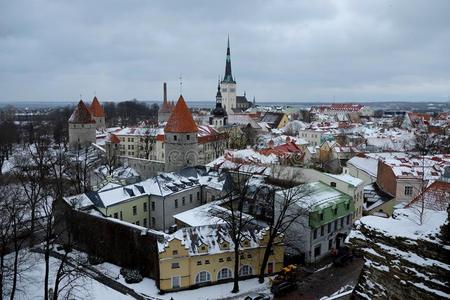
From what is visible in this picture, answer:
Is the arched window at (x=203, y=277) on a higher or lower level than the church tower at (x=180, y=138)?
lower

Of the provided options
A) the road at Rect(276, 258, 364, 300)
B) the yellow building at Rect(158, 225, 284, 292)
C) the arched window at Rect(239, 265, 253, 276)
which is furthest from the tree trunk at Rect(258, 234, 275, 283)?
the road at Rect(276, 258, 364, 300)

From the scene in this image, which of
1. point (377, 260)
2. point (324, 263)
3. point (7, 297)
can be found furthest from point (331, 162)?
point (377, 260)

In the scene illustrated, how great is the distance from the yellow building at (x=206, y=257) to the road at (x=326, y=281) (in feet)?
8.06

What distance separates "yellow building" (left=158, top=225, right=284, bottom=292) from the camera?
2030cm

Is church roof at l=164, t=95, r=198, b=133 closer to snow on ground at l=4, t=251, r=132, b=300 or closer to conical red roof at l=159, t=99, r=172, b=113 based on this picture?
snow on ground at l=4, t=251, r=132, b=300

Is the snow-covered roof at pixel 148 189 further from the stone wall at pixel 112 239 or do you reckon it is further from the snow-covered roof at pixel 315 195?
the snow-covered roof at pixel 315 195

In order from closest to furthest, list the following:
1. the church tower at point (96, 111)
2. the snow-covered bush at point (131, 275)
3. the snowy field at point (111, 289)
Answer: the snowy field at point (111, 289), the snow-covered bush at point (131, 275), the church tower at point (96, 111)

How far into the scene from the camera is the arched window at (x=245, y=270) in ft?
71.8

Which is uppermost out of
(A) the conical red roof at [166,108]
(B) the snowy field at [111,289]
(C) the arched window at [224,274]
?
(A) the conical red roof at [166,108]

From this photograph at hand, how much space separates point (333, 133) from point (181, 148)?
4607 centimetres

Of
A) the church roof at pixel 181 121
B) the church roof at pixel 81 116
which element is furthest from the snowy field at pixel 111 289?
the church roof at pixel 81 116

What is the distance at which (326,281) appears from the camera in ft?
67.2

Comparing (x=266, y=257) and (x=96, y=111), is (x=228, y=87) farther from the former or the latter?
(x=266, y=257)

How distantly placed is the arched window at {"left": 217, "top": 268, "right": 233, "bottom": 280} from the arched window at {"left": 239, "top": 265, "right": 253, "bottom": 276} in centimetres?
66
